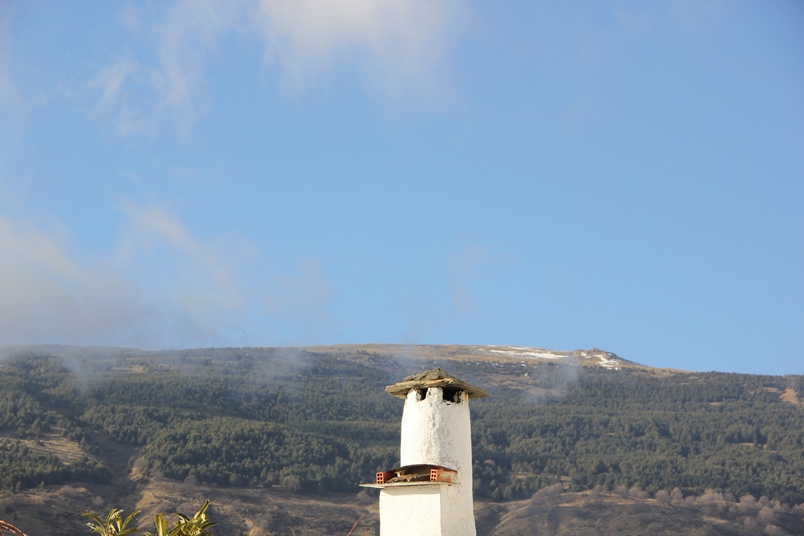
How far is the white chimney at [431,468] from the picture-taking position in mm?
19391

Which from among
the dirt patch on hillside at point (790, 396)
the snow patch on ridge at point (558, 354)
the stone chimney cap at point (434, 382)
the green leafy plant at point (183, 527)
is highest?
the snow patch on ridge at point (558, 354)

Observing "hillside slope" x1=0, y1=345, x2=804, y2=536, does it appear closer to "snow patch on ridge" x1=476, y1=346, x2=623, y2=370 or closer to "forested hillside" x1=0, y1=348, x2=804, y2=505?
"forested hillside" x1=0, y1=348, x2=804, y2=505

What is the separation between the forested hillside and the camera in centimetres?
6925

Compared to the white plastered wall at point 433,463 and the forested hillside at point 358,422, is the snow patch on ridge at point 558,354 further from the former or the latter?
the white plastered wall at point 433,463

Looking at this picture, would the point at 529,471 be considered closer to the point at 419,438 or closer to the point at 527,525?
the point at 527,525

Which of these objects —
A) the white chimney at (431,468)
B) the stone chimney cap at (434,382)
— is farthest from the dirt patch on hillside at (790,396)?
the white chimney at (431,468)

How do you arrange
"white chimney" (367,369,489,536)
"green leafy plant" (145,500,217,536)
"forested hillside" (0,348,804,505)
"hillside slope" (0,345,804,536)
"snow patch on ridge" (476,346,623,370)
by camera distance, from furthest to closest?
"snow patch on ridge" (476,346,623,370)
"forested hillside" (0,348,804,505)
"hillside slope" (0,345,804,536)
"white chimney" (367,369,489,536)
"green leafy plant" (145,500,217,536)

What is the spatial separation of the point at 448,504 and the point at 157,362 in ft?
278

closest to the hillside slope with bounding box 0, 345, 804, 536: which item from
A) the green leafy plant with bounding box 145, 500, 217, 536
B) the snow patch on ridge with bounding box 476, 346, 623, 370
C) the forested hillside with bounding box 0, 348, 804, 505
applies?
the forested hillside with bounding box 0, 348, 804, 505

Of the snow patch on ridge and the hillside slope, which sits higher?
the snow patch on ridge

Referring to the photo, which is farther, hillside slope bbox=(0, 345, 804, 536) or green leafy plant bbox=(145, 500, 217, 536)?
hillside slope bbox=(0, 345, 804, 536)

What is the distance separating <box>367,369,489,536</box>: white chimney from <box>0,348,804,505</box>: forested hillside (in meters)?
42.7

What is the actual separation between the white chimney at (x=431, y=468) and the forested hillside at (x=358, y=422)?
140 ft

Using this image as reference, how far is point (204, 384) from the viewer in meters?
89.9
